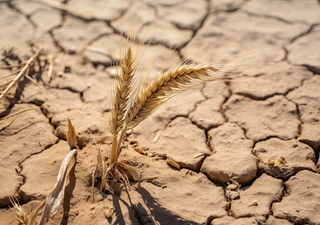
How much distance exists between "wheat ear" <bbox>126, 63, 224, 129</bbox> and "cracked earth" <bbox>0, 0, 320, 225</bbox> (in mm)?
420

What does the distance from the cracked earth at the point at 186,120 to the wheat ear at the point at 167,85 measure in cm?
42

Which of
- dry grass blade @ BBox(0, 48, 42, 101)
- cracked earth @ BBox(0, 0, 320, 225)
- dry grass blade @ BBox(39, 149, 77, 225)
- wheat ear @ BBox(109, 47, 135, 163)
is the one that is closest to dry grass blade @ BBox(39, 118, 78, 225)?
dry grass blade @ BBox(39, 149, 77, 225)

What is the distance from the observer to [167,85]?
137cm

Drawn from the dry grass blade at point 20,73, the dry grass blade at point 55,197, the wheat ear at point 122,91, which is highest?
the wheat ear at point 122,91

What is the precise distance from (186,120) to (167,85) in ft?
2.53

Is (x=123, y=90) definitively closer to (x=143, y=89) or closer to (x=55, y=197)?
(x=143, y=89)

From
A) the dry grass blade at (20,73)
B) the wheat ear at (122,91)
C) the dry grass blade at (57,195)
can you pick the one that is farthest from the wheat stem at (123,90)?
the dry grass blade at (20,73)

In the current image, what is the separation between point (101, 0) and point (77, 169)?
2.82 meters

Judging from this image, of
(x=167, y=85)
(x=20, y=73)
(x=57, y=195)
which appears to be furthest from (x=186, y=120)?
(x=20, y=73)

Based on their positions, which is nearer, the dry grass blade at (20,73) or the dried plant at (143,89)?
the dried plant at (143,89)

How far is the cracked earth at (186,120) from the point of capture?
144cm

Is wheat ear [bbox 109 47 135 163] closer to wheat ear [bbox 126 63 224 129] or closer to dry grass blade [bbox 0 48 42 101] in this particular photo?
wheat ear [bbox 126 63 224 129]

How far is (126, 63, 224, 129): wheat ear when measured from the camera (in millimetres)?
1344

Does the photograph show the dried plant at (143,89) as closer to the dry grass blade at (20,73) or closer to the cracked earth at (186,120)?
the cracked earth at (186,120)
